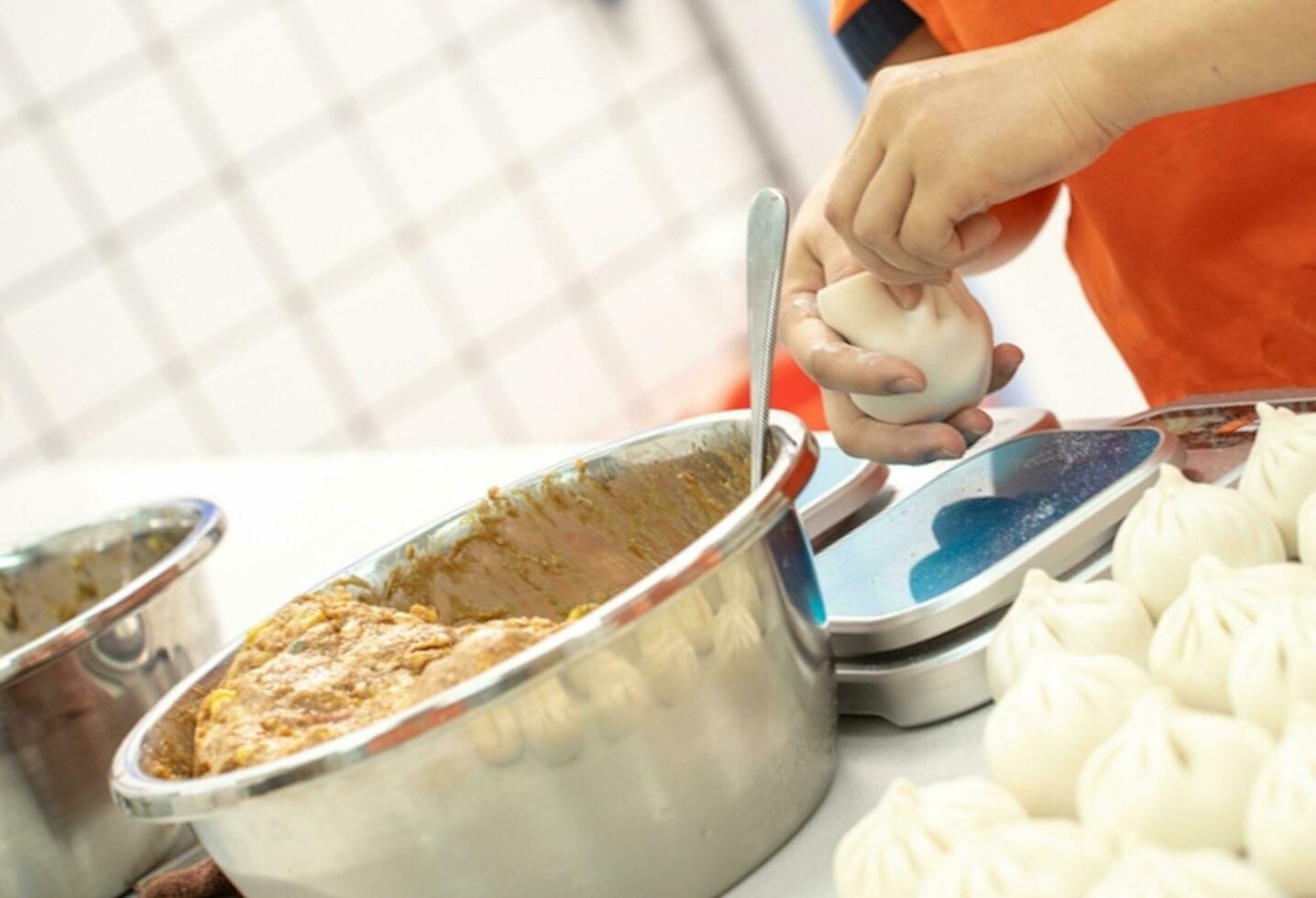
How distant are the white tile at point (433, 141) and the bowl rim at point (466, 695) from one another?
286 cm

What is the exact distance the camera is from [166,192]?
337 cm

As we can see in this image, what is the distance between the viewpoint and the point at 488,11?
3506 millimetres

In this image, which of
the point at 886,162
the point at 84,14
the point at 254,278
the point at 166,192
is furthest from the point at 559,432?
the point at 886,162

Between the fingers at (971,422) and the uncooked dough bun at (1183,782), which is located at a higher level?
the uncooked dough bun at (1183,782)

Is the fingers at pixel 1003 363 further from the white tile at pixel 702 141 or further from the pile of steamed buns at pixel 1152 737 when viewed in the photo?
the white tile at pixel 702 141

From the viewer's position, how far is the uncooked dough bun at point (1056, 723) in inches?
22.6

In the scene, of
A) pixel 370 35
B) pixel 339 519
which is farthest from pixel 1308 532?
pixel 370 35

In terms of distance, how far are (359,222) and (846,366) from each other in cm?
268

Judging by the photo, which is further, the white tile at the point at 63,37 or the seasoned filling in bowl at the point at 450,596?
Answer: the white tile at the point at 63,37

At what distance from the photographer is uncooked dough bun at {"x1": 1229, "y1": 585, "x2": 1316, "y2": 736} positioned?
1.80 ft

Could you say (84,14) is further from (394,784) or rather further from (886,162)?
(394,784)

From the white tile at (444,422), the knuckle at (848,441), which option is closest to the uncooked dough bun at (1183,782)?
the knuckle at (848,441)

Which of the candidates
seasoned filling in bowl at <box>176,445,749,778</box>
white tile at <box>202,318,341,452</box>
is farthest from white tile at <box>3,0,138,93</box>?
seasoned filling in bowl at <box>176,445,749,778</box>

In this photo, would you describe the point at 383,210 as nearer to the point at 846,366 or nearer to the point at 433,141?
the point at 433,141
